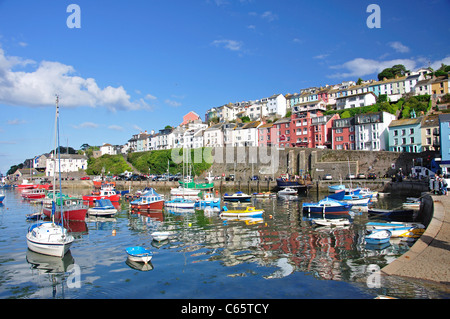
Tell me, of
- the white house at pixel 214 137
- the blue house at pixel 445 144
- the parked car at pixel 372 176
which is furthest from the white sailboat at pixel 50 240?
the white house at pixel 214 137

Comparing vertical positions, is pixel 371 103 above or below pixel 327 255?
above

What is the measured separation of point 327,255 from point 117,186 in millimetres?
65188

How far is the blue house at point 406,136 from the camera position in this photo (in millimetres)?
53969

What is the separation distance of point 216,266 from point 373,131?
182ft

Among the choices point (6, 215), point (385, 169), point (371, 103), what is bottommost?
point (6, 215)

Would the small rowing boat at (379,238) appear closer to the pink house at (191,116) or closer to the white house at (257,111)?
the white house at (257,111)

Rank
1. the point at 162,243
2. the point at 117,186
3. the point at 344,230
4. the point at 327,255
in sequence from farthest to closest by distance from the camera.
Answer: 1. the point at 117,186
2. the point at 344,230
3. the point at 162,243
4. the point at 327,255

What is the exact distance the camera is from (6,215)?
109 ft

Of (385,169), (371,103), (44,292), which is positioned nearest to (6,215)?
(44,292)

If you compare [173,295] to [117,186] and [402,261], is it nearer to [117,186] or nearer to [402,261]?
[402,261]

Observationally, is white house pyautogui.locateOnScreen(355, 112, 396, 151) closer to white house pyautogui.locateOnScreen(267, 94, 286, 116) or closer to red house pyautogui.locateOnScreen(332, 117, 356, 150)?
red house pyautogui.locateOnScreen(332, 117, 356, 150)

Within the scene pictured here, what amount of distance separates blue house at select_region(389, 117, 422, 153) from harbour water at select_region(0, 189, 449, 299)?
38.8m

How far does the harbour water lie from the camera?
35.2 feet

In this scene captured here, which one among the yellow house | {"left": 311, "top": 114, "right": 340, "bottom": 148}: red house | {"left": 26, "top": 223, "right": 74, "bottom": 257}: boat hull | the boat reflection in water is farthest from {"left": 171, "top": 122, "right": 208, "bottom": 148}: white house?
the boat reflection in water
